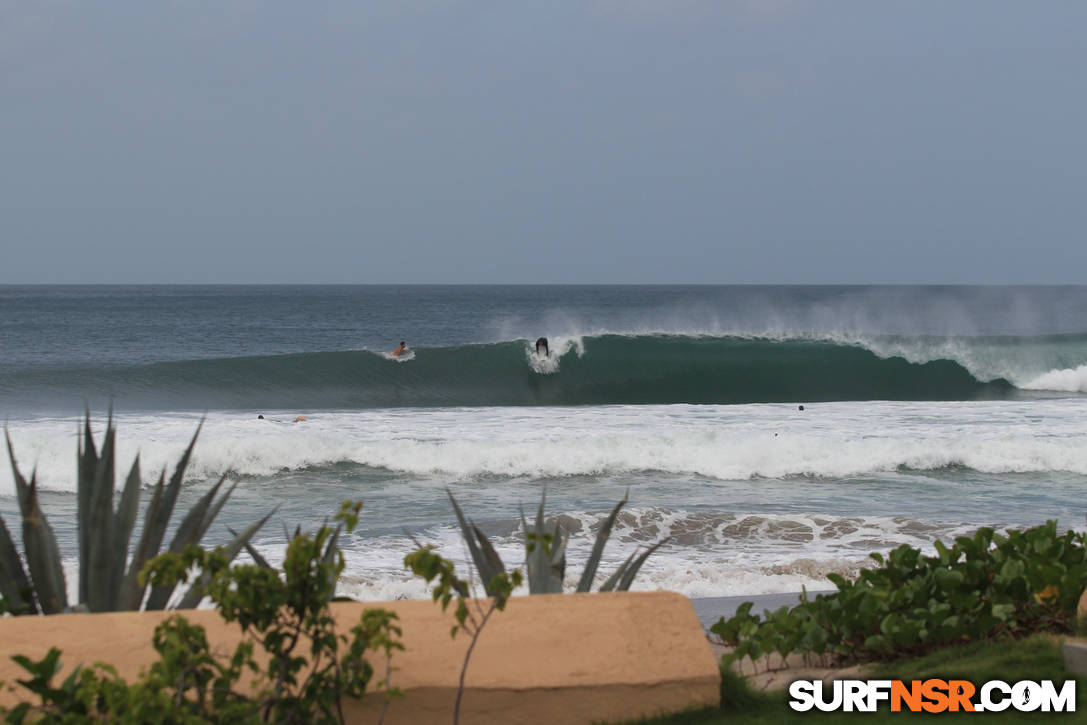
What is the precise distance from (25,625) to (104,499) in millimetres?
605

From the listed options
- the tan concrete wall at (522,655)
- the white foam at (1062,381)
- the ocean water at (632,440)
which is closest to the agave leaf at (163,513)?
the tan concrete wall at (522,655)

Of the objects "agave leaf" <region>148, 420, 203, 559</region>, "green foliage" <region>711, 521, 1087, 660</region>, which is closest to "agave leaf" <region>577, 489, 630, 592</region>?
"green foliage" <region>711, 521, 1087, 660</region>

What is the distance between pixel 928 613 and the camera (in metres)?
3.78

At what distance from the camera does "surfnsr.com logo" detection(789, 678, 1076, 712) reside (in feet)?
10.1

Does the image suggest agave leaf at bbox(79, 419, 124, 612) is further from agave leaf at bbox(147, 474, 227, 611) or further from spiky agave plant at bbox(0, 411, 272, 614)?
agave leaf at bbox(147, 474, 227, 611)

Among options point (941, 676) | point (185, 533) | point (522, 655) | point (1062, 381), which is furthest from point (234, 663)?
point (1062, 381)

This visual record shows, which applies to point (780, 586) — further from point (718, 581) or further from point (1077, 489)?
point (1077, 489)

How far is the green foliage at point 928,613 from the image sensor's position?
12.4 feet

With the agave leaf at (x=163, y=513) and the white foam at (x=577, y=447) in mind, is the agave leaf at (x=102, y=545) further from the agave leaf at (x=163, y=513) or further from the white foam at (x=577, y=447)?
the white foam at (x=577, y=447)

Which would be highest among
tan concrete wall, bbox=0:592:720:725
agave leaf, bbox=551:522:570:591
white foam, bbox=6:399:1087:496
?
agave leaf, bbox=551:522:570:591

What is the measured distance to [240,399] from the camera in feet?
81.8

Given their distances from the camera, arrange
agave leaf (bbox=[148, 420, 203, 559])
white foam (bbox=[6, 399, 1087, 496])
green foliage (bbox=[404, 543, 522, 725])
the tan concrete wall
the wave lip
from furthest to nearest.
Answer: the wave lip, white foam (bbox=[6, 399, 1087, 496]), agave leaf (bbox=[148, 420, 203, 559]), the tan concrete wall, green foliage (bbox=[404, 543, 522, 725])

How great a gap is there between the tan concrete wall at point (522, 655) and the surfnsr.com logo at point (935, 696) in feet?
1.41

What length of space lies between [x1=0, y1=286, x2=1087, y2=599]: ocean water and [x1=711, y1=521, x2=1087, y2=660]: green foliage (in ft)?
8.04
